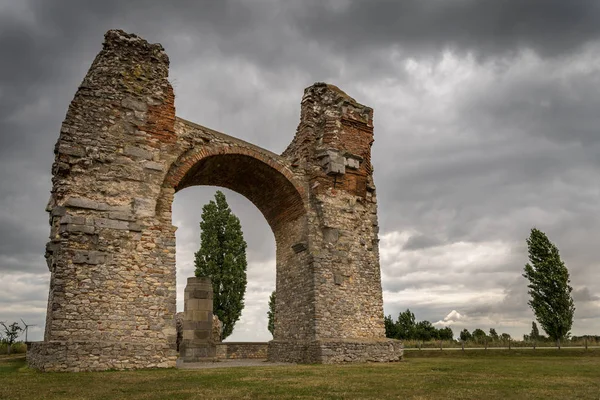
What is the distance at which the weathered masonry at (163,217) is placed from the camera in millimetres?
11312

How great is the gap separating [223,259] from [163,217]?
16.8 meters

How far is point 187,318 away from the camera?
17.5m

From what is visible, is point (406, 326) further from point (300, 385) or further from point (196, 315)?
point (300, 385)

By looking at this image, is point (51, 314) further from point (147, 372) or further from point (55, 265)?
point (147, 372)

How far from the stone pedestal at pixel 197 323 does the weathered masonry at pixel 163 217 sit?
9.70ft

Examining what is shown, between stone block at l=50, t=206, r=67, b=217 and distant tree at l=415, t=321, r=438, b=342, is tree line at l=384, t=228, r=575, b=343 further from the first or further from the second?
stone block at l=50, t=206, r=67, b=217

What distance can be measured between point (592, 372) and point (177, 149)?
11.5 m

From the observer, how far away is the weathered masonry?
1131 centimetres

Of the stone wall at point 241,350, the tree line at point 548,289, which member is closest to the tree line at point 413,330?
the tree line at point 548,289

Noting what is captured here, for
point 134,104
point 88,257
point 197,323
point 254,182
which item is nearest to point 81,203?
point 88,257

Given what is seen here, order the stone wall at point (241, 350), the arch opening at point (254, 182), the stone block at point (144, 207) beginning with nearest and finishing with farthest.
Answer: the stone block at point (144, 207)
the arch opening at point (254, 182)
the stone wall at point (241, 350)

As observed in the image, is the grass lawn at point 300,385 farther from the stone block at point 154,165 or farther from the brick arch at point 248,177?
the brick arch at point 248,177

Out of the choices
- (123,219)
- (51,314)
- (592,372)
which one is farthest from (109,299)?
(592,372)

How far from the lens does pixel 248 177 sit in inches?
625
